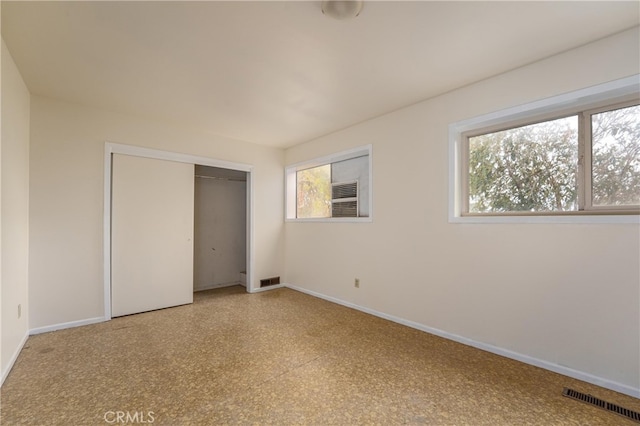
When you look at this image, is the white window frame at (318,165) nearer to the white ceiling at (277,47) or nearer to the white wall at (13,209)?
the white ceiling at (277,47)

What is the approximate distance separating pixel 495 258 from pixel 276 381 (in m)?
2.21

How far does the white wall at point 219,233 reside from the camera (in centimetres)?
495

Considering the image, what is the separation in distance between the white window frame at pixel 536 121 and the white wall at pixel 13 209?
13.0 ft

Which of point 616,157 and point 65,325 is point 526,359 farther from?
point 65,325

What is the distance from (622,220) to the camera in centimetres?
199

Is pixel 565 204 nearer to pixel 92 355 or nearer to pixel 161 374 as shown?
pixel 161 374

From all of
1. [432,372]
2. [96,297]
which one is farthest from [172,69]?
[432,372]

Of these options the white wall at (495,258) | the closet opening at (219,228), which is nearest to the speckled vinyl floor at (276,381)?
the white wall at (495,258)

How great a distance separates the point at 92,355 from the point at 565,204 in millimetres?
4361

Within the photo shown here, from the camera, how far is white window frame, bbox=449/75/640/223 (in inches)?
80.7

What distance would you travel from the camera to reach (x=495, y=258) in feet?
8.43

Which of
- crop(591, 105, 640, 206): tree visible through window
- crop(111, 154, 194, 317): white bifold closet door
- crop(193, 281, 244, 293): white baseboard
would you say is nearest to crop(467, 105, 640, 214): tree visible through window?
crop(591, 105, 640, 206): tree visible through window

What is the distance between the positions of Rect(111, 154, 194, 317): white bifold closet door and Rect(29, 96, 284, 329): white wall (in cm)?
18

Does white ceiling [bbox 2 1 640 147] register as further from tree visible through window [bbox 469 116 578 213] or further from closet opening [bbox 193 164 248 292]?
closet opening [bbox 193 164 248 292]
